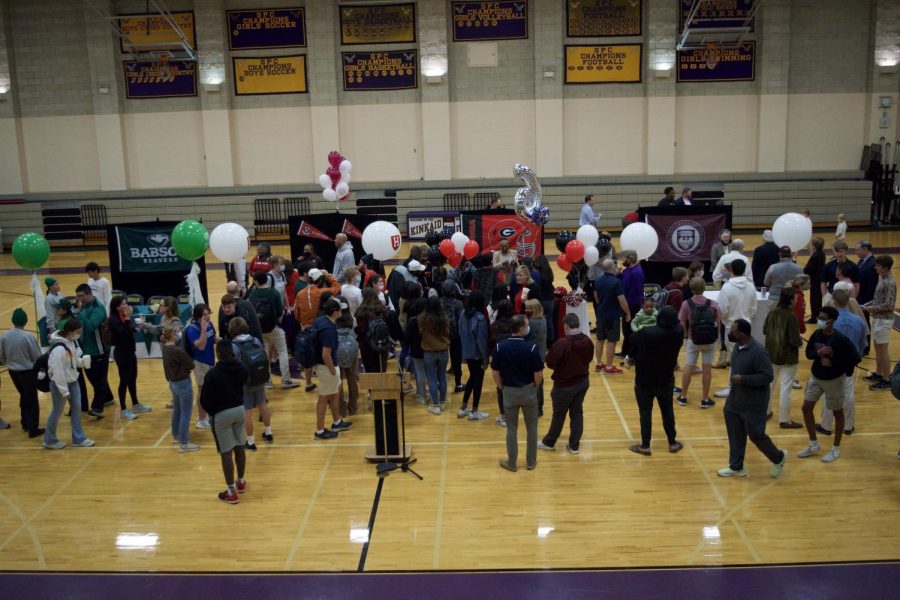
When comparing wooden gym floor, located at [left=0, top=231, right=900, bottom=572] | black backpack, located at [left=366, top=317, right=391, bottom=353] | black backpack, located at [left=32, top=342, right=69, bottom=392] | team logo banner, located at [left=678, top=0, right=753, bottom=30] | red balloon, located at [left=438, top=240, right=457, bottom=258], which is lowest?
wooden gym floor, located at [left=0, top=231, right=900, bottom=572]

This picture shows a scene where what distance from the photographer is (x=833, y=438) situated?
8.41 m

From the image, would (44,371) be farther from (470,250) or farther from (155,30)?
(155,30)

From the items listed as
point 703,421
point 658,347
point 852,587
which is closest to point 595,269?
point 703,421

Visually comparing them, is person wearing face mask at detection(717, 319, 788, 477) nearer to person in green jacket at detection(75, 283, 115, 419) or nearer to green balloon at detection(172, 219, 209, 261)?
person in green jacket at detection(75, 283, 115, 419)

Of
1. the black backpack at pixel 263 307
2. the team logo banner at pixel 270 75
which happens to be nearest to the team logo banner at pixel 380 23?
the team logo banner at pixel 270 75

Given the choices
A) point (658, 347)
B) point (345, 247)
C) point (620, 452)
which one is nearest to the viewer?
point (658, 347)

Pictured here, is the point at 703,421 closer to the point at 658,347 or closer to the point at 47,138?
the point at 658,347

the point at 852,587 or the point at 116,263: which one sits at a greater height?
the point at 116,263

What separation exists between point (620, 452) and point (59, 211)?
2094cm

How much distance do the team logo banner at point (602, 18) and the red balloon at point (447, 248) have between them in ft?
45.3

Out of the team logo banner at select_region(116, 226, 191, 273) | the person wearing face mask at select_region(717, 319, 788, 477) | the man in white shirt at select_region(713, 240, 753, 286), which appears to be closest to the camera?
the person wearing face mask at select_region(717, 319, 788, 477)

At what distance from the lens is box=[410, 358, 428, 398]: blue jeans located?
9.50m

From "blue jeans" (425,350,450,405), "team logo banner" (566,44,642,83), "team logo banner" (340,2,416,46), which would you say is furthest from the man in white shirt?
"team logo banner" (340,2,416,46)

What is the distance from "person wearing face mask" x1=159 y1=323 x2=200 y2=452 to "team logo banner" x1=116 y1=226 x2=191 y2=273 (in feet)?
14.0
